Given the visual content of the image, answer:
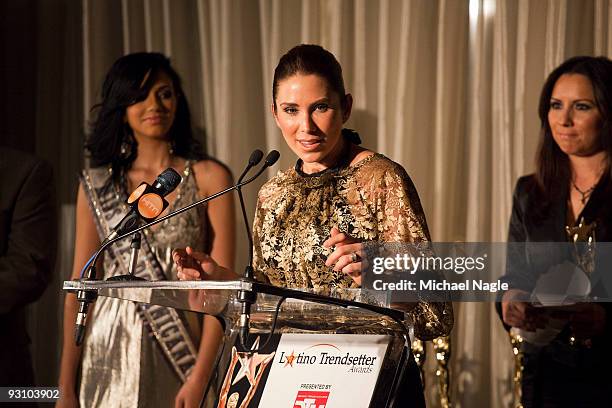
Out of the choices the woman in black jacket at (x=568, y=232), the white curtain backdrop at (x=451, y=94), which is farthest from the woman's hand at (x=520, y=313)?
the white curtain backdrop at (x=451, y=94)

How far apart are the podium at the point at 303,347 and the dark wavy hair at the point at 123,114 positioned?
3.71 feet

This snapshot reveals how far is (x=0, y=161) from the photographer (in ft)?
9.71

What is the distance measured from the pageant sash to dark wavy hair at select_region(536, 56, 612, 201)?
1054 mm

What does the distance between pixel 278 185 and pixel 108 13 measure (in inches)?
57.4

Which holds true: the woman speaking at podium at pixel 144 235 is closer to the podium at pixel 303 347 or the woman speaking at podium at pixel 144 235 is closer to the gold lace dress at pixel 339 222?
the gold lace dress at pixel 339 222

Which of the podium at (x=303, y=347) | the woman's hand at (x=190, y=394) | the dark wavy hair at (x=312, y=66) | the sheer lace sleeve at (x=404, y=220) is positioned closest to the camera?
the podium at (x=303, y=347)

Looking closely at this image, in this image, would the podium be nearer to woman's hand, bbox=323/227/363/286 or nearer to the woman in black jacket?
woman's hand, bbox=323/227/363/286

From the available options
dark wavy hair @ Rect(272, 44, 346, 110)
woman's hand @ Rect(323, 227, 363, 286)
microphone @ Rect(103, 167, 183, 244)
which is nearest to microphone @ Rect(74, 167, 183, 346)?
microphone @ Rect(103, 167, 183, 244)

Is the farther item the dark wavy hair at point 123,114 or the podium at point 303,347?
the dark wavy hair at point 123,114

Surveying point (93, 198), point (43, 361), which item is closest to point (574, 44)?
point (93, 198)

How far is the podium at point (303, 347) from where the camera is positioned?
4.96 feet

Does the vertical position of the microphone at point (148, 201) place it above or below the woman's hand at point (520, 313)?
above

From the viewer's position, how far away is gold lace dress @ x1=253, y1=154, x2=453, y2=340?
5.99ft

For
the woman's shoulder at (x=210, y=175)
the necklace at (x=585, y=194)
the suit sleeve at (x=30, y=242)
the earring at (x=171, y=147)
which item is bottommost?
the suit sleeve at (x=30, y=242)
